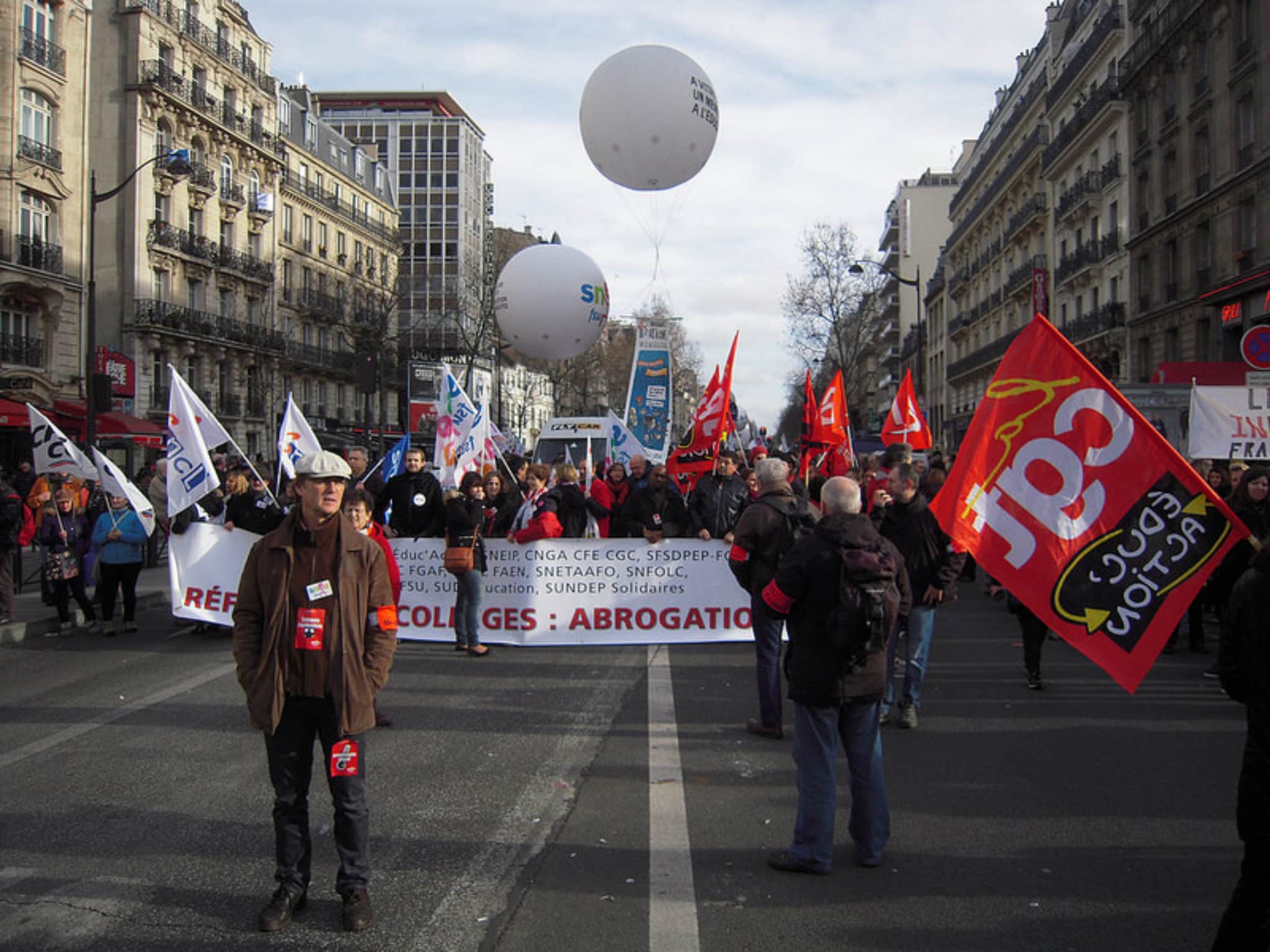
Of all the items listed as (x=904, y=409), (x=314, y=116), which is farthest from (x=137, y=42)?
(x=904, y=409)

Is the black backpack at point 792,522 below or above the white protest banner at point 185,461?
below

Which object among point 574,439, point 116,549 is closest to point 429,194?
point 574,439

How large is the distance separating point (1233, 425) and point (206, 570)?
11.0 metres

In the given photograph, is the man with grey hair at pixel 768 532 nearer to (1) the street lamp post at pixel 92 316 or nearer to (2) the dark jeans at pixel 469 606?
(2) the dark jeans at pixel 469 606

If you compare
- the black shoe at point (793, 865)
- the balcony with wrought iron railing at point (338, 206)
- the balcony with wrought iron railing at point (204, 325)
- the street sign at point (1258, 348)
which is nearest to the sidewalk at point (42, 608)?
the black shoe at point (793, 865)

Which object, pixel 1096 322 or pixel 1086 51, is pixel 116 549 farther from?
pixel 1086 51

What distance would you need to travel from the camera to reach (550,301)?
1659 centimetres

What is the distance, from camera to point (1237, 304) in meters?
29.7

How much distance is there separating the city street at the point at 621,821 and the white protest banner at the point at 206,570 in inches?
69.5

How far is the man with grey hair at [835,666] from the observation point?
440cm

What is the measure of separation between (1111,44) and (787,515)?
138 feet

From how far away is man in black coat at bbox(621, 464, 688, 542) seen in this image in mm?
11055

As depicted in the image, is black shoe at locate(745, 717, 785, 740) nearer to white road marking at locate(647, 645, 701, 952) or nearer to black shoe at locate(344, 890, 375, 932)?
white road marking at locate(647, 645, 701, 952)

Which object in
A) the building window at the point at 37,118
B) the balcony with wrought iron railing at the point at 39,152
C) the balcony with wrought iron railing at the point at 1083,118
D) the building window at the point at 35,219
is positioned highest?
the balcony with wrought iron railing at the point at 1083,118
